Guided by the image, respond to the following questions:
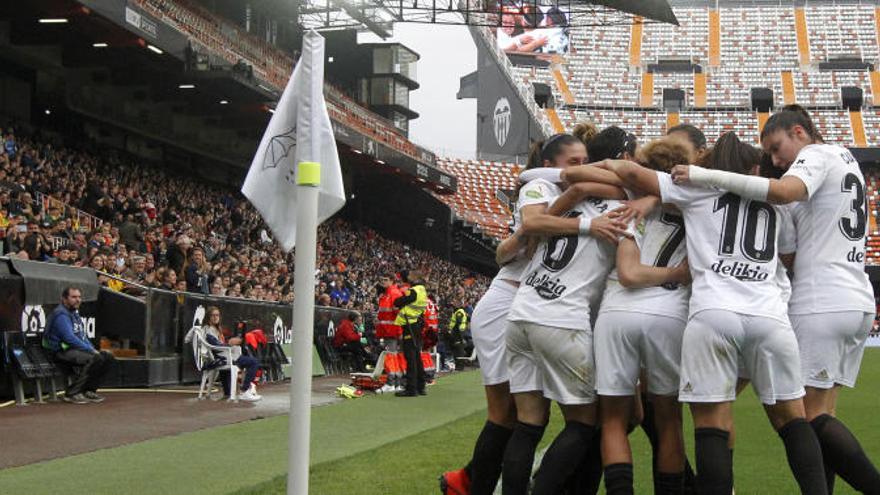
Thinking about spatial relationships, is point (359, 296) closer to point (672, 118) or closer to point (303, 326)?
point (303, 326)

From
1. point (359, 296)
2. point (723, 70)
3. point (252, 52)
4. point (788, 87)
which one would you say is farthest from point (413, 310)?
point (723, 70)

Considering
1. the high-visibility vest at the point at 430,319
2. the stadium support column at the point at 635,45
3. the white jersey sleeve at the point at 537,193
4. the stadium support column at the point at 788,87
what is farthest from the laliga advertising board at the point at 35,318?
the stadium support column at the point at 635,45

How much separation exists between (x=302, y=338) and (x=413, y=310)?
11636mm

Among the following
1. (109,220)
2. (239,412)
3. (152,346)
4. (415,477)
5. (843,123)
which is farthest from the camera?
(843,123)

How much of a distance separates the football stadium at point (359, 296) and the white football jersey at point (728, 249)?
0.04ft

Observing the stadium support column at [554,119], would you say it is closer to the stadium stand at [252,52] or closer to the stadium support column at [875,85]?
the stadium stand at [252,52]

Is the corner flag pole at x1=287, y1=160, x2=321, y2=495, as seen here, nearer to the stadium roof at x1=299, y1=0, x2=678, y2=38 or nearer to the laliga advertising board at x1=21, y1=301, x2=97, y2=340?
the laliga advertising board at x1=21, y1=301, x2=97, y2=340

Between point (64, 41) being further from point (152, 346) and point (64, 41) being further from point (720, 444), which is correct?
point (720, 444)

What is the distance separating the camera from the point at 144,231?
22.2 metres

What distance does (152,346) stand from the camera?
15.8 meters

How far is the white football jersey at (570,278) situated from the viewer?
510 centimetres

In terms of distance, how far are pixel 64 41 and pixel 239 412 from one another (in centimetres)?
1382

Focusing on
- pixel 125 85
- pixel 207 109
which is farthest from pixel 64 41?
pixel 207 109

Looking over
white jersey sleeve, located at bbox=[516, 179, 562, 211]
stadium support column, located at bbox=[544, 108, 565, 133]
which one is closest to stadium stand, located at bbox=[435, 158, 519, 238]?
stadium support column, located at bbox=[544, 108, 565, 133]
